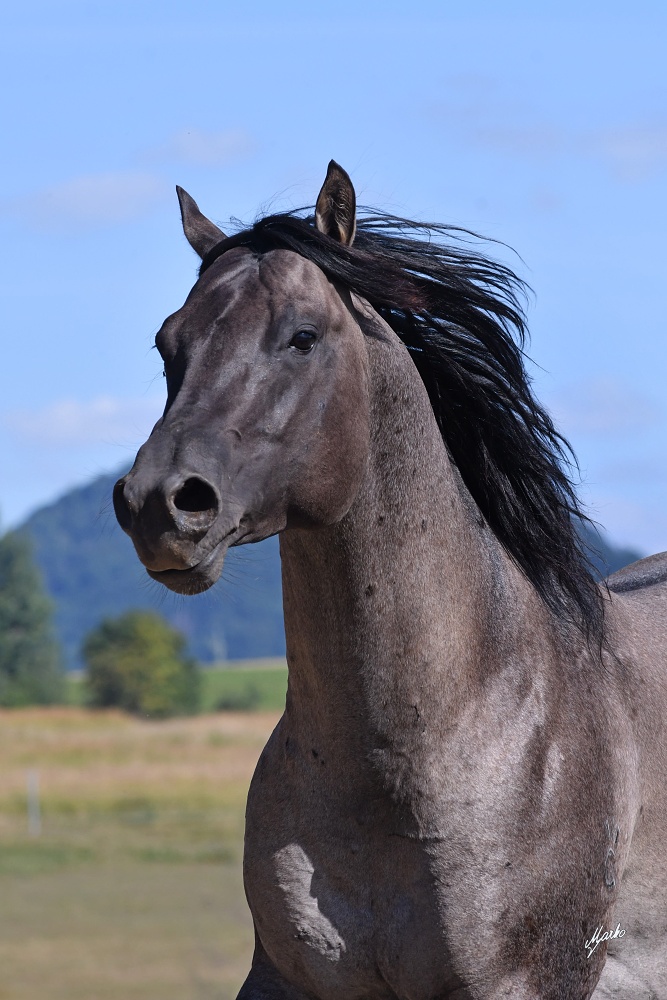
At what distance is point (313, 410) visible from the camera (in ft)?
11.1

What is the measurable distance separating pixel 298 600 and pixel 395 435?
49 cm

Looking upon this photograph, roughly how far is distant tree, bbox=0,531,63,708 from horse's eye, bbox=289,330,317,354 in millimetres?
75176

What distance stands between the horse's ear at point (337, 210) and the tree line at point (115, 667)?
65.4 m

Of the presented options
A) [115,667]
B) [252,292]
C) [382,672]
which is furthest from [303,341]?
[115,667]

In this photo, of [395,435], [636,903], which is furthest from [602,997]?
[395,435]

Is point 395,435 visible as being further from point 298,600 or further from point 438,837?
point 438,837

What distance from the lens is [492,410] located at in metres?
4.16

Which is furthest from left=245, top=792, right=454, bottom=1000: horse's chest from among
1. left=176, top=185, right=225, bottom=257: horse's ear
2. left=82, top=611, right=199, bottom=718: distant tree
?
left=82, top=611, right=199, bottom=718: distant tree

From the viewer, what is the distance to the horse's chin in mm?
3107

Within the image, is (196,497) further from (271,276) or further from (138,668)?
(138,668)

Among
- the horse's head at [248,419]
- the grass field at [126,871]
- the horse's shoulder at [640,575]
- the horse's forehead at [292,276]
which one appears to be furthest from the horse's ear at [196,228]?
the grass field at [126,871]

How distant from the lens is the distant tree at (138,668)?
238ft

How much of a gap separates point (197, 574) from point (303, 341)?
65cm

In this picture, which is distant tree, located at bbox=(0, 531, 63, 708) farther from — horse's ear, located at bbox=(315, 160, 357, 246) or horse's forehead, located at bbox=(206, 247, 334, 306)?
horse's forehead, located at bbox=(206, 247, 334, 306)
